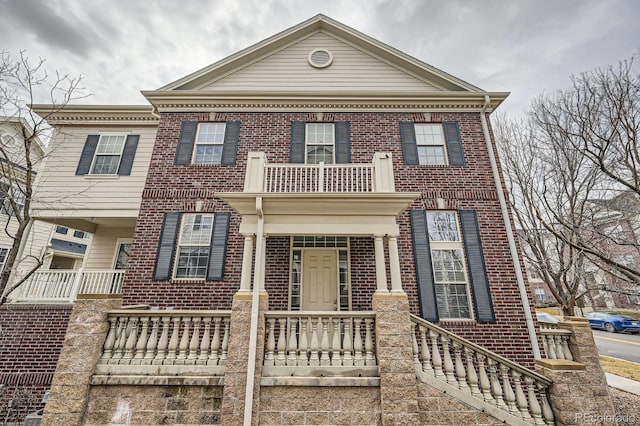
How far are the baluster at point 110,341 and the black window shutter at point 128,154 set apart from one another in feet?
18.3

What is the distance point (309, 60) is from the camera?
8969 millimetres

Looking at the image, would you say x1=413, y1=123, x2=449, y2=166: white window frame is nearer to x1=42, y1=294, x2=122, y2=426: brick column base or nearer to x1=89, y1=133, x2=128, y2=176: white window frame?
x1=42, y1=294, x2=122, y2=426: brick column base

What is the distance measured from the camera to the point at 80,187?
27.0 ft

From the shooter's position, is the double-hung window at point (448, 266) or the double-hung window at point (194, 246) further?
the double-hung window at point (194, 246)

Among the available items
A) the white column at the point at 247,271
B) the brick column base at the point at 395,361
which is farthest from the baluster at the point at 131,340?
the brick column base at the point at 395,361

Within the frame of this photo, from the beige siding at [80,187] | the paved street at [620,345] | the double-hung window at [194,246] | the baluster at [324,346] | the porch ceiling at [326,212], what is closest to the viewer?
the baluster at [324,346]

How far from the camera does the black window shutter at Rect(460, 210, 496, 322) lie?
21.2ft

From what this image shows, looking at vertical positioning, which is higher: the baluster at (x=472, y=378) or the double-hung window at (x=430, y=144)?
the double-hung window at (x=430, y=144)

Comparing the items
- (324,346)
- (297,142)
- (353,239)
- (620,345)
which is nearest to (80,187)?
(297,142)

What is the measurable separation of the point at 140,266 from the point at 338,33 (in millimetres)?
9321

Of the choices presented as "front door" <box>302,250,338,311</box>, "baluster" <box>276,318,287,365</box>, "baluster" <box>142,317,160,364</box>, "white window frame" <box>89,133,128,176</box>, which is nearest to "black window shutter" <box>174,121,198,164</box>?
"white window frame" <box>89,133,128,176</box>

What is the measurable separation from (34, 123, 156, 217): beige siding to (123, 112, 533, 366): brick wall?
42.7 inches

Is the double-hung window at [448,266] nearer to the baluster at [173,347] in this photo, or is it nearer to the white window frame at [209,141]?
the baluster at [173,347]

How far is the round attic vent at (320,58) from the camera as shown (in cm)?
891
